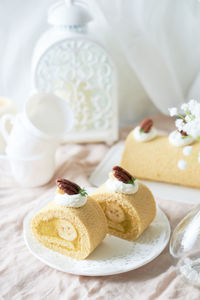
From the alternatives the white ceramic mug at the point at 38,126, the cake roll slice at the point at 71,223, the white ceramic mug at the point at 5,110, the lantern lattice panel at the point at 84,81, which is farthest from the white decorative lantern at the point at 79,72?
the cake roll slice at the point at 71,223

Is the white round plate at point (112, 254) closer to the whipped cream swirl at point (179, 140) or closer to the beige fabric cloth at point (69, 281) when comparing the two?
the beige fabric cloth at point (69, 281)

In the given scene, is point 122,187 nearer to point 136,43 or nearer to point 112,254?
point 112,254

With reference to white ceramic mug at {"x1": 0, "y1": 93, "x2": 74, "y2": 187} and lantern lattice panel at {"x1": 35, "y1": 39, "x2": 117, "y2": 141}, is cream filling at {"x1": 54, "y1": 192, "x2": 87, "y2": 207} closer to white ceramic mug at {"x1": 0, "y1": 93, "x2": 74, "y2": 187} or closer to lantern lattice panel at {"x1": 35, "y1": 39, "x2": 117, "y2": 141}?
white ceramic mug at {"x1": 0, "y1": 93, "x2": 74, "y2": 187}

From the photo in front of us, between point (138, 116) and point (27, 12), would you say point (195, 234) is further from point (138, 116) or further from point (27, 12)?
point (27, 12)

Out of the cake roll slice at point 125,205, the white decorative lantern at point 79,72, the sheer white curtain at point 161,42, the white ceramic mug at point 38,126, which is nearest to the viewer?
the cake roll slice at point 125,205

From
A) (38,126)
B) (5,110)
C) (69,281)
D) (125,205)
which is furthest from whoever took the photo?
(5,110)

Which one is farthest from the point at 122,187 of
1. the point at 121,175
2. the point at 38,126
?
the point at 38,126

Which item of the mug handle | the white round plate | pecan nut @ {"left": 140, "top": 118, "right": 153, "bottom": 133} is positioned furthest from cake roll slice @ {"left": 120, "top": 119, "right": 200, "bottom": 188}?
the mug handle
